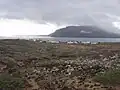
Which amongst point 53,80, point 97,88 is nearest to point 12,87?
point 53,80

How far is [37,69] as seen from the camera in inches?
1527

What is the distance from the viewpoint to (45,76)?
34.8 metres

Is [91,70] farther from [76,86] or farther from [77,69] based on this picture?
[76,86]

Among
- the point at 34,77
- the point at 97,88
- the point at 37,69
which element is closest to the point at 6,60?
the point at 37,69

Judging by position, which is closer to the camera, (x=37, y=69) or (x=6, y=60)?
(x=37, y=69)

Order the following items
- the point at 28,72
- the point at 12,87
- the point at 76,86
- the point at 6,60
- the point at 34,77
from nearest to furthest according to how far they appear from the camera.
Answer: the point at 12,87, the point at 76,86, the point at 34,77, the point at 28,72, the point at 6,60

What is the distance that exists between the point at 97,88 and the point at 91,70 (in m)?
7.24

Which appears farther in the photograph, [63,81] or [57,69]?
[57,69]

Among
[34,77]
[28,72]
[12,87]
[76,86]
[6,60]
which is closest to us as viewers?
[12,87]

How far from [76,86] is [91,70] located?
6.48 m

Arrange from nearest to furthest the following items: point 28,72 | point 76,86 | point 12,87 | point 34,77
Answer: point 12,87 < point 76,86 < point 34,77 < point 28,72

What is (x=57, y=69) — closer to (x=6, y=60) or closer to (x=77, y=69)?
(x=77, y=69)

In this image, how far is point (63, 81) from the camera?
32.2 metres

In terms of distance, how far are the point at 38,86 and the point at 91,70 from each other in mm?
8226
